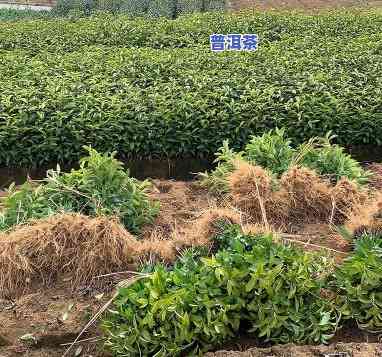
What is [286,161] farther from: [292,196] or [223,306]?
[223,306]

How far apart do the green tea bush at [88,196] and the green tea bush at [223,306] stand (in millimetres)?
797

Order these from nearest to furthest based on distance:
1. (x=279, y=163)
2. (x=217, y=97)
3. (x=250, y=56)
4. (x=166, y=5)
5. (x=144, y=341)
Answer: (x=144, y=341)
(x=279, y=163)
(x=217, y=97)
(x=250, y=56)
(x=166, y=5)

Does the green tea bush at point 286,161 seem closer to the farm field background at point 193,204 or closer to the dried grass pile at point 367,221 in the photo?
the farm field background at point 193,204

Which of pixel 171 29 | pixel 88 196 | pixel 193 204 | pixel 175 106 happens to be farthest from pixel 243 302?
pixel 171 29

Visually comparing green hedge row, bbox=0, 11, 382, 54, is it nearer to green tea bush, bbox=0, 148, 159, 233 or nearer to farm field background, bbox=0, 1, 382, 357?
farm field background, bbox=0, 1, 382, 357

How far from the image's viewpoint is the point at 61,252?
3.37m

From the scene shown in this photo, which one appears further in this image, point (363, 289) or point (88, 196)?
point (88, 196)

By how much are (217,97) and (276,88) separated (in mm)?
590

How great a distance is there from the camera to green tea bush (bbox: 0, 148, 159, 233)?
3.63 m

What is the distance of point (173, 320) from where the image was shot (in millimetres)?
2791

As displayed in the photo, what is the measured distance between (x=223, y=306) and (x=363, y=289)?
67 centimetres

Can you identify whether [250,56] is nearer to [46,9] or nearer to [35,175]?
[35,175]

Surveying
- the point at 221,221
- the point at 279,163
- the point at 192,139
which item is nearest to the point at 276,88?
the point at 192,139

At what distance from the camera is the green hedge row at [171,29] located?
7.70 metres
